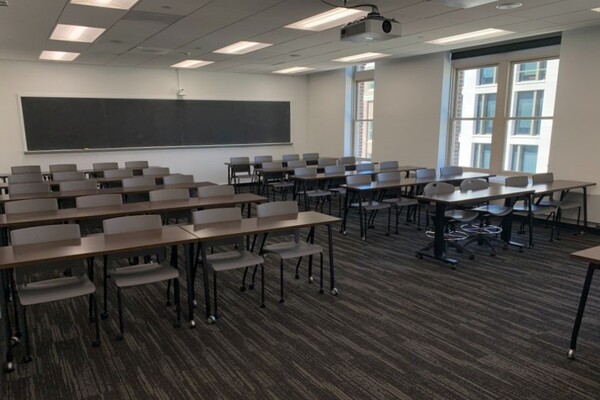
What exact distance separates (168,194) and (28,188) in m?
2.15

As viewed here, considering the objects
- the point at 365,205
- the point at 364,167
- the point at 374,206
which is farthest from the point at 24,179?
the point at 364,167

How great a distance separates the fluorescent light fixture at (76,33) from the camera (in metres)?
6.29

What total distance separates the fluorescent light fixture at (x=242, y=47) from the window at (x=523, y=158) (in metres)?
Result: 4.92

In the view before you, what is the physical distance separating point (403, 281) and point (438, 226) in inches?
42.0

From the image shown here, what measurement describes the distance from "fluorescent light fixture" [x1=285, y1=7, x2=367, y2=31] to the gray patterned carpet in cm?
322

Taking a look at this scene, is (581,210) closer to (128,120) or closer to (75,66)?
(128,120)

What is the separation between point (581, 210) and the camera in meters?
6.91

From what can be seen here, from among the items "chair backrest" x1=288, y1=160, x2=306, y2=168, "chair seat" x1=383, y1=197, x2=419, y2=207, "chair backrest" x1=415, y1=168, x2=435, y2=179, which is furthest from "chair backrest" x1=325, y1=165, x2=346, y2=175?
"chair backrest" x1=288, y1=160, x2=306, y2=168

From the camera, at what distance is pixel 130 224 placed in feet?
12.5

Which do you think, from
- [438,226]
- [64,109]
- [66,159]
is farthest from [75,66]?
[438,226]

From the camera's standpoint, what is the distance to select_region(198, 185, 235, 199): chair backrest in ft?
17.8

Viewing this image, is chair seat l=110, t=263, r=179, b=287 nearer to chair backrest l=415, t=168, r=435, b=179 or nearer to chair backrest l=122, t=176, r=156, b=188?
chair backrest l=122, t=176, r=156, b=188

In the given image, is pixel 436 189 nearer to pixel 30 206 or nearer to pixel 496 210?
pixel 496 210

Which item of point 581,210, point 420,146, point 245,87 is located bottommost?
point 581,210
